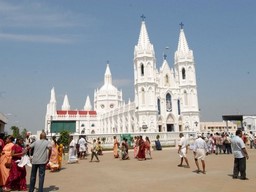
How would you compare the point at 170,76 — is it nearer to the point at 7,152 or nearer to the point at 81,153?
the point at 81,153

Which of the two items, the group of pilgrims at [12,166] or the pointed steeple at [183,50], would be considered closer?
the group of pilgrims at [12,166]

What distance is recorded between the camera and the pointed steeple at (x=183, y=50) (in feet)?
199

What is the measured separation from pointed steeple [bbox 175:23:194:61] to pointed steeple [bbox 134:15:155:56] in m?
6.83

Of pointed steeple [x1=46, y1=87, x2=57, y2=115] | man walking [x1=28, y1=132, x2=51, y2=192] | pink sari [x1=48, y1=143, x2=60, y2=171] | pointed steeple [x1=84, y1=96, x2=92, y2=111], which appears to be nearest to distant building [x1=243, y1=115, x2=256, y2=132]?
pink sari [x1=48, y1=143, x2=60, y2=171]

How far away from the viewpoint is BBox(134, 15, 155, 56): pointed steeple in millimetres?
56934

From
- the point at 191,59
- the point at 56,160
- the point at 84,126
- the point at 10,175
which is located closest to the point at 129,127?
the point at 191,59

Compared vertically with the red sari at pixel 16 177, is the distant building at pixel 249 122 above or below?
above

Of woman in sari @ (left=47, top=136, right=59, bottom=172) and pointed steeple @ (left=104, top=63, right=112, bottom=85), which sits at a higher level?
pointed steeple @ (left=104, top=63, right=112, bottom=85)

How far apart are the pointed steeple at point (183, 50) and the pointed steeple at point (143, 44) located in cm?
683

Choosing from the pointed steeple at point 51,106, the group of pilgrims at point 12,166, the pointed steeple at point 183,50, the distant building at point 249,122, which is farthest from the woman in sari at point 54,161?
the pointed steeple at point 51,106

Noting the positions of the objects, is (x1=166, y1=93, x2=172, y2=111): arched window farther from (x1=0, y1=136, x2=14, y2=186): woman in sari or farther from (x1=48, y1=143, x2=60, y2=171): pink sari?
(x1=0, y1=136, x2=14, y2=186): woman in sari

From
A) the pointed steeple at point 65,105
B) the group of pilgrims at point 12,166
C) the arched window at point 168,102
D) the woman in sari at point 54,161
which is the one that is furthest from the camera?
the pointed steeple at point 65,105

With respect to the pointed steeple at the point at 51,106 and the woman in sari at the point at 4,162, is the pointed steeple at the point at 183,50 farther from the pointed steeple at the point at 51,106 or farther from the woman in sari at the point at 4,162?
the woman in sari at the point at 4,162

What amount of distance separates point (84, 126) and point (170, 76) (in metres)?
36.9
